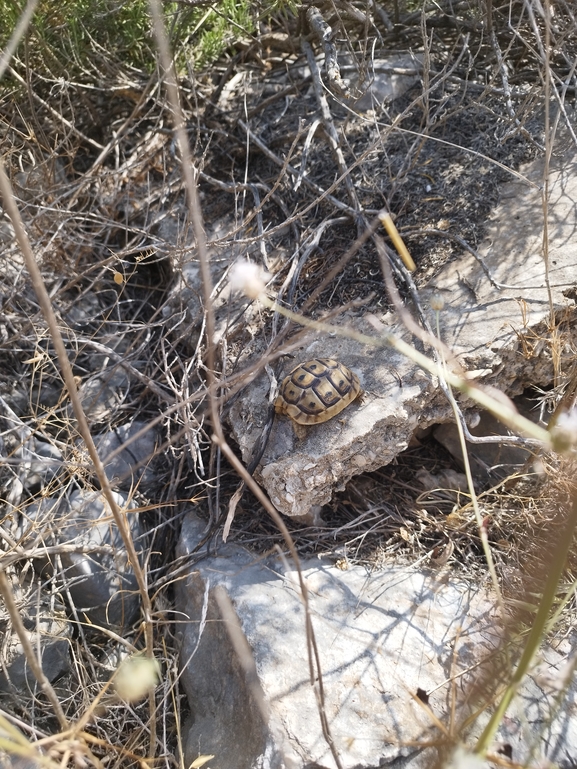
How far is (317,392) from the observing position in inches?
89.7

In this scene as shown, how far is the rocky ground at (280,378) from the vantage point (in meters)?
2.15

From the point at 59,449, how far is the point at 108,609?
735mm

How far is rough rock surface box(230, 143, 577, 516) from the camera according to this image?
236cm

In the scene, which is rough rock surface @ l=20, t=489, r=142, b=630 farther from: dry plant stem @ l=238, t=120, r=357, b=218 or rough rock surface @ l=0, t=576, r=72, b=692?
dry plant stem @ l=238, t=120, r=357, b=218

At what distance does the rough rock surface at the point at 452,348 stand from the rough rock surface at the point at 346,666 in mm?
361

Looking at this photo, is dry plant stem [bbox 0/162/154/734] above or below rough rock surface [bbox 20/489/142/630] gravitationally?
above

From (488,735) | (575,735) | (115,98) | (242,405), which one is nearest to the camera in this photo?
(488,735)

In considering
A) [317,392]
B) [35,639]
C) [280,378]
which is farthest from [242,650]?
[280,378]

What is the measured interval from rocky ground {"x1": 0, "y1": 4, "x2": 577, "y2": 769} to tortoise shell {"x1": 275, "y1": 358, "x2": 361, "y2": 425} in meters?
0.10

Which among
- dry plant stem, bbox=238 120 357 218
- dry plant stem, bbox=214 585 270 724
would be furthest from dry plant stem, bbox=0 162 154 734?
dry plant stem, bbox=238 120 357 218

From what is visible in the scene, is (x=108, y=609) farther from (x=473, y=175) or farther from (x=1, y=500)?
(x=473, y=175)

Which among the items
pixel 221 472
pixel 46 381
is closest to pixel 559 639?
pixel 221 472

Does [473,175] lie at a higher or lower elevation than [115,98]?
lower

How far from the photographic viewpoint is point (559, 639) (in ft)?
6.83
